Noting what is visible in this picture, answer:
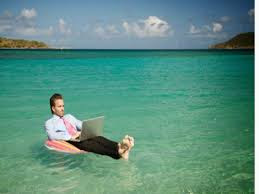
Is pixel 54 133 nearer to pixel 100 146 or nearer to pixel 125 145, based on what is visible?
pixel 100 146

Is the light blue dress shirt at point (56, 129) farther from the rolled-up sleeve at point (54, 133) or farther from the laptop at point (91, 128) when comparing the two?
the laptop at point (91, 128)

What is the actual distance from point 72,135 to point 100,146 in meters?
0.37

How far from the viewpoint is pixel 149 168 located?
9.76ft

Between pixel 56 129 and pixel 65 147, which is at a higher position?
pixel 56 129

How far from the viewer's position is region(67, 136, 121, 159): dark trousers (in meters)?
Answer: 2.79

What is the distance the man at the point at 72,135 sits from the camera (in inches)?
110

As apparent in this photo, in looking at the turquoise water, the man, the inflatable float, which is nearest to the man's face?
the man


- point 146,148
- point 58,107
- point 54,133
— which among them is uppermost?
point 58,107

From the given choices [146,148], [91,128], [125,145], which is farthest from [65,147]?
[146,148]

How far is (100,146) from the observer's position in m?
2.84

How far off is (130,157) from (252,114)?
2.42m

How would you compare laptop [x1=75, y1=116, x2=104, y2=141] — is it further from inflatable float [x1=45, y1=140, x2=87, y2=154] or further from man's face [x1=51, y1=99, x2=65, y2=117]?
man's face [x1=51, y1=99, x2=65, y2=117]
